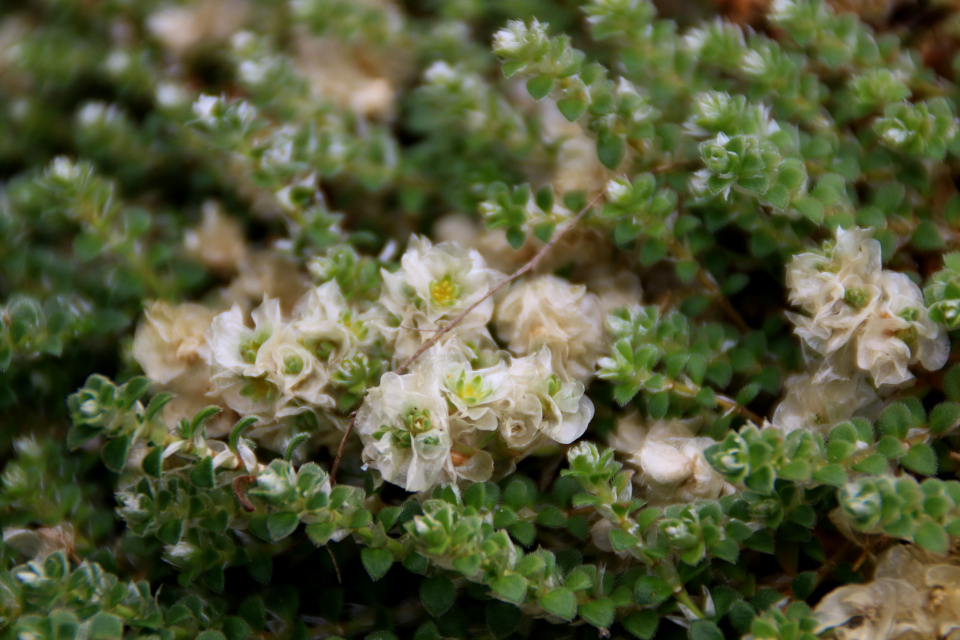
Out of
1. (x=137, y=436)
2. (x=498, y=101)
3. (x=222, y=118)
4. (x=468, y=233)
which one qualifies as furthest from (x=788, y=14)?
(x=137, y=436)

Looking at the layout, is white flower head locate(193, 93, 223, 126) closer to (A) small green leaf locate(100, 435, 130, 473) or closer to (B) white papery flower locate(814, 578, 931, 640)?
(A) small green leaf locate(100, 435, 130, 473)

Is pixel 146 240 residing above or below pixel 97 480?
above

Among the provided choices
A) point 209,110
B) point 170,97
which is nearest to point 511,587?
point 209,110

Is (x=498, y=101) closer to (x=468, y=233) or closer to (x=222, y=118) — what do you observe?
(x=468, y=233)

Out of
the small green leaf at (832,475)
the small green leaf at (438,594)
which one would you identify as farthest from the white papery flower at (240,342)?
the small green leaf at (832,475)

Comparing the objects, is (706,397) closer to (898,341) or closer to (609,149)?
(898,341)

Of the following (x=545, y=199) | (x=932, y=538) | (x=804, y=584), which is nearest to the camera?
(x=932, y=538)
